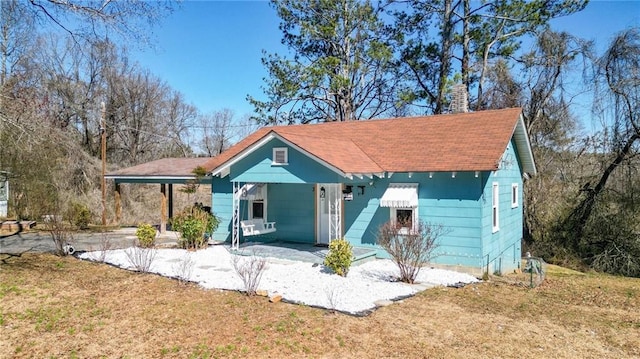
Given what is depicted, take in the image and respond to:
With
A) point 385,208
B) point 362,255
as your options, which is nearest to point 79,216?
point 362,255

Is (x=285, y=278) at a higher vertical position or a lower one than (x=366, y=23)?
lower

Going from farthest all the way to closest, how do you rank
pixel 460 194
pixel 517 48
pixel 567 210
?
pixel 517 48 < pixel 567 210 < pixel 460 194

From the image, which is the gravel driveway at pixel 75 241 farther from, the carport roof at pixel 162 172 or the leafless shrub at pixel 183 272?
the leafless shrub at pixel 183 272

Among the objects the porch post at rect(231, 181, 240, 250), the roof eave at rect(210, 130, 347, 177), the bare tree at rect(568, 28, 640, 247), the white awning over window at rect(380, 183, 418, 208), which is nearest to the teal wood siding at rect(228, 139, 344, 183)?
the roof eave at rect(210, 130, 347, 177)

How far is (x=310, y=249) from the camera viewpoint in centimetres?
1345

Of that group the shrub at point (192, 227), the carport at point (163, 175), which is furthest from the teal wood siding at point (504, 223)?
the carport at point (163, 175)

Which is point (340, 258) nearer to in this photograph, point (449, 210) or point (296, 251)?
point (296, 251)

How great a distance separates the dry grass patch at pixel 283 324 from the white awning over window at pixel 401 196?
9.87ft

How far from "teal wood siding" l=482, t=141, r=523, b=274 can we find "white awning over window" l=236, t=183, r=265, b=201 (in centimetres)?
743

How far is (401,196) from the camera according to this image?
12320 mm

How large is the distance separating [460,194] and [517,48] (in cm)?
1561

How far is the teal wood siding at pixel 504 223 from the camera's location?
1205cm

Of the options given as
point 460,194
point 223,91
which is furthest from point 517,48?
point 223,91

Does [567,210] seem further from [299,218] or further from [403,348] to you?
[403,348]
